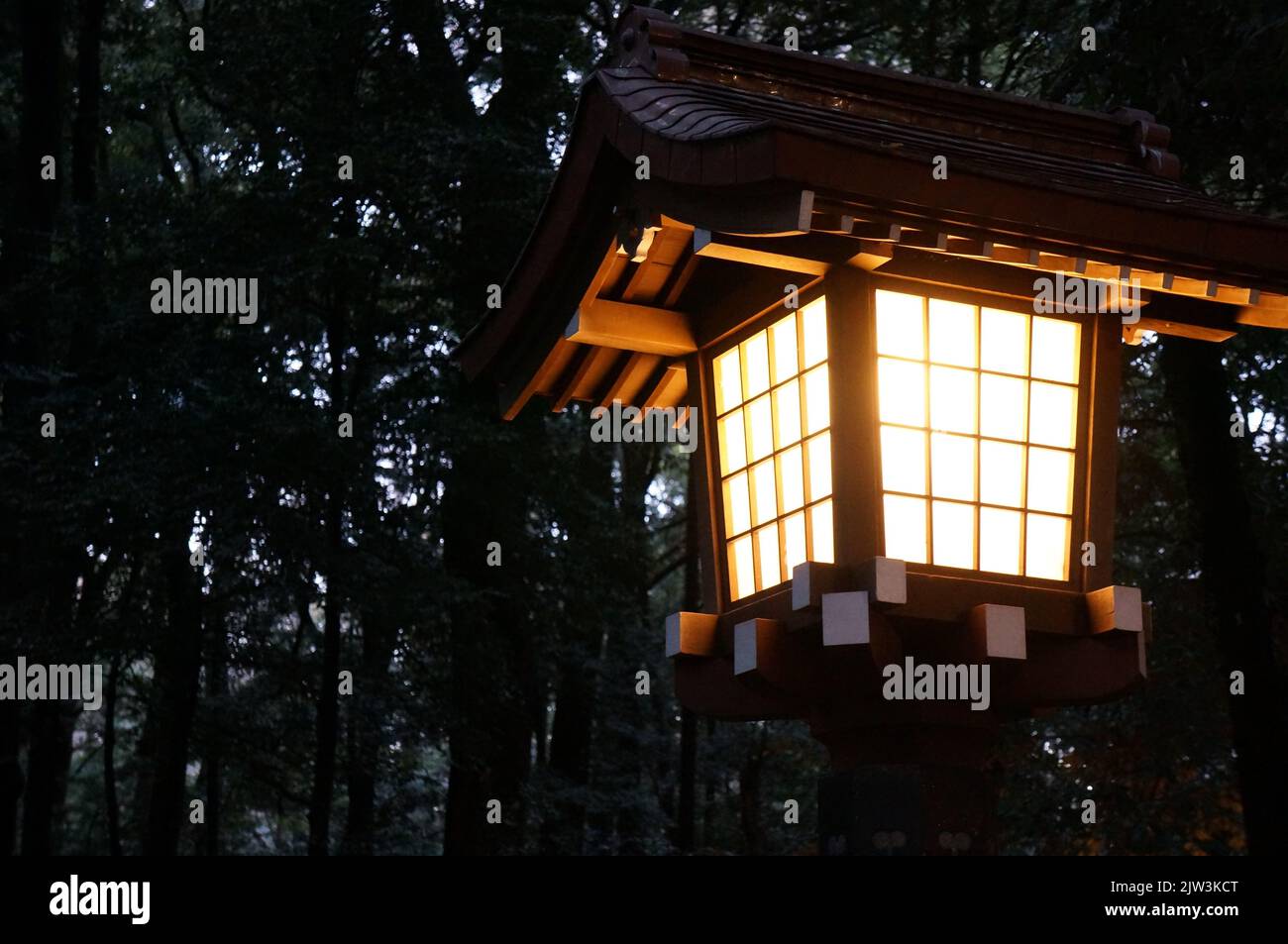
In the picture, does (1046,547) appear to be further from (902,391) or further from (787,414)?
(787,414)

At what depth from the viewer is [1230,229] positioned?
168 inches

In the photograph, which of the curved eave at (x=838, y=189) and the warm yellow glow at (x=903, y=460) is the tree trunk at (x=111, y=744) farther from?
the warm yellow glow at (x=903, y=460)

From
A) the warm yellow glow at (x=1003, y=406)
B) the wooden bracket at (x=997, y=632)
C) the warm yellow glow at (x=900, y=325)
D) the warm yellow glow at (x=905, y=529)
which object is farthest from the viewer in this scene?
the warm yellow glow at (x=1003, y=406)

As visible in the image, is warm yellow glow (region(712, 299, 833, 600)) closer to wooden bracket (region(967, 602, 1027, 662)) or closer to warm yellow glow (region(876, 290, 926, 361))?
warm yellow glow (region(876, 290, 926, 361))

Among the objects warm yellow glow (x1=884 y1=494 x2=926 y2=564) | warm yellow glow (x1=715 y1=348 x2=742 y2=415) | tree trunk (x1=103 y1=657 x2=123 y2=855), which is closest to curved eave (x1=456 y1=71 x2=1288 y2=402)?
warm yellow glow (x1=715 y1=348 x2=742 y2=415)

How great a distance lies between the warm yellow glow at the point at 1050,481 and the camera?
4.34m

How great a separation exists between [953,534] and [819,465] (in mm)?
443

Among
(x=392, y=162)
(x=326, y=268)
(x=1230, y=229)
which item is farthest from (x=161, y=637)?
(x=1230, y=229)

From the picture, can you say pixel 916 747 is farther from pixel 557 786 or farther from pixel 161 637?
pixel 557 786

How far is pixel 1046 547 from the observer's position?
4.32 metres

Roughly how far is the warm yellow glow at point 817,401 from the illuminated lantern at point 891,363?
0.01m

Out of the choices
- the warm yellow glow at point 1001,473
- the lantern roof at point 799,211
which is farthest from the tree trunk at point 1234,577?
the warm yellow glow at point 1001,473

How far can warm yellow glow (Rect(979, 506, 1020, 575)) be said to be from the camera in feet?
13.8

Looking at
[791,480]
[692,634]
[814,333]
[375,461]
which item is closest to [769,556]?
[791,480]
